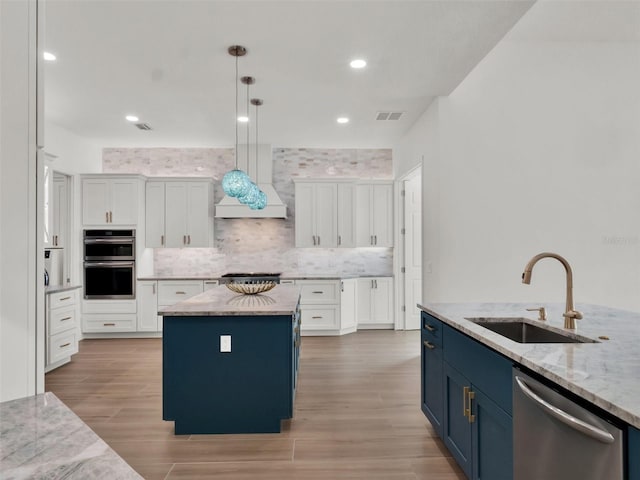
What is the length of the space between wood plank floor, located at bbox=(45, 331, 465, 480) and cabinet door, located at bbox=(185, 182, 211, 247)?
2.06 meters

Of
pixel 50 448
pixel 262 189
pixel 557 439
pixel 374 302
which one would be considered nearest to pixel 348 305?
pixel 374 302

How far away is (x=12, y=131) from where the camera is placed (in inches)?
49.9

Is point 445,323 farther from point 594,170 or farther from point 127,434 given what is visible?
point 594,170

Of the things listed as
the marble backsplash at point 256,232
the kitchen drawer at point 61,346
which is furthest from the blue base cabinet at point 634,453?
the marble backsplash at point 256,232

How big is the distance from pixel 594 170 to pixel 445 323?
298cm

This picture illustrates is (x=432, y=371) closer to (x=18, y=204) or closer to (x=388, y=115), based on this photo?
(x=18, y=204)

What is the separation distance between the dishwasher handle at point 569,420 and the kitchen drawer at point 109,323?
223 inches

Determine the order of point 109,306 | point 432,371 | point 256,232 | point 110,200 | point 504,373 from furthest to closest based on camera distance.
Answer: point 256,232, point 110,200, point 109,306, point 432,371, point 504,373

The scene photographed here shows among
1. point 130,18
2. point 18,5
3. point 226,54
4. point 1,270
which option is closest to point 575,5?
point 226,54

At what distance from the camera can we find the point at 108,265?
229 inches

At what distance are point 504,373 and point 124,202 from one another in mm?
5792

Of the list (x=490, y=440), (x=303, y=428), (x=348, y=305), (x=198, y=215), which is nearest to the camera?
(x=490, y=440)

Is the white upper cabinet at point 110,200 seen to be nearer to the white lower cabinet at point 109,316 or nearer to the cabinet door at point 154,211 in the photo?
the cabinet door at point 154,211

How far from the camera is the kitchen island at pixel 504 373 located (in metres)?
1.21
